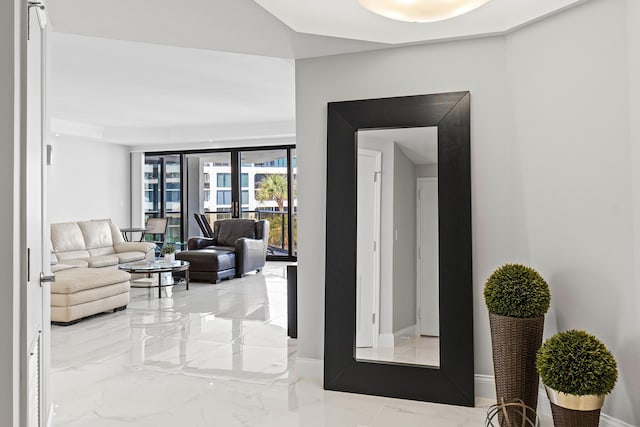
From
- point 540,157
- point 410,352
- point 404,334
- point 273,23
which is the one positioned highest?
point 273,23

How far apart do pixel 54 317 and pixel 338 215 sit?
11.6 feet

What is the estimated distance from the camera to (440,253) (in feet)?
10.9

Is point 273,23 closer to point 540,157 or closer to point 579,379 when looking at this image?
point 540,157

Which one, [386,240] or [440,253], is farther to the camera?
[386,240]

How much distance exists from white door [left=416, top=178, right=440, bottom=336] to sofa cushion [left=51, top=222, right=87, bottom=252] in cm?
647

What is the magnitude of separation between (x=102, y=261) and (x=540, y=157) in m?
6.89

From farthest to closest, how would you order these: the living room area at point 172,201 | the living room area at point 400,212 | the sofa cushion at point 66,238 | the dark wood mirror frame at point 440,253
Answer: the sofa cushion at point 66,238 → the living room area at point 172,201 → the dark wood mirror frame at point 440,253 → the living room area at point 400,212

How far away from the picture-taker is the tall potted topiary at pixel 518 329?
110 inches

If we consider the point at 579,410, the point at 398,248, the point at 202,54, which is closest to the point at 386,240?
the point at 398,248

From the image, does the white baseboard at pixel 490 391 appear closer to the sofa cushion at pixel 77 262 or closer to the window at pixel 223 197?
the sofa cushion at pixel 77 262

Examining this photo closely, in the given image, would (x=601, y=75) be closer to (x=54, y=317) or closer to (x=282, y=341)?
(x=282, y=341)

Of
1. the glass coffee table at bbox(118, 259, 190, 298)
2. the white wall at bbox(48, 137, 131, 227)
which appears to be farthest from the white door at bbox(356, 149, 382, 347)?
the white wall at bbox(48, 137, 131, 227)

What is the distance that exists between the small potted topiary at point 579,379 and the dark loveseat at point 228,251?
6.32 m

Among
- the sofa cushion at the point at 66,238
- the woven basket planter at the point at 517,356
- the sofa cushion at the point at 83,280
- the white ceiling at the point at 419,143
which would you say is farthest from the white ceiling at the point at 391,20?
the sofa cushion at the point at 66,238
